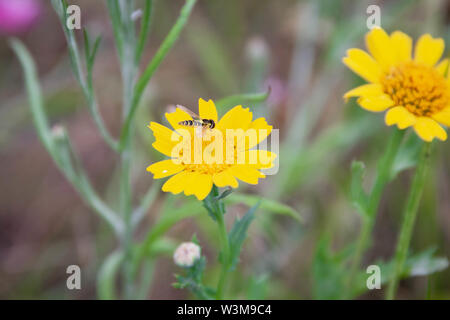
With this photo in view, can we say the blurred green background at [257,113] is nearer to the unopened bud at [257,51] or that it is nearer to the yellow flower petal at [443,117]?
the unopened bud at [257,51]

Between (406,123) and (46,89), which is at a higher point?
(46,89)

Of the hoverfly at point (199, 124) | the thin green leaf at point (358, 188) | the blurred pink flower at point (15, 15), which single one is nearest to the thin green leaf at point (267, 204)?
the thin green leaf at point (358, 188)

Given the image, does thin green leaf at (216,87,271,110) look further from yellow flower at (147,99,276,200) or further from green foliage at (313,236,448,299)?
green foliage at (313,236,448,299)

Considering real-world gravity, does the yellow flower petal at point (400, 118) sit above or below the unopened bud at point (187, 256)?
above

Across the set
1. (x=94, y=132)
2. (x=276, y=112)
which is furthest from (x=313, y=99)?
(x=94, y=132)

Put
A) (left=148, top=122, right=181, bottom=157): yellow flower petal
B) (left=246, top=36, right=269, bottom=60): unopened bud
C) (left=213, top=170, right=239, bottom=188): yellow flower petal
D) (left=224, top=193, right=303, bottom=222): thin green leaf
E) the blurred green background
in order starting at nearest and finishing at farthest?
(left=213, top=170, right=239, bottom=188): yellow flower petal → (left=148, top=122, right=181, bottom=157): yellow flower petal → (left=224, top=193, right=303, bottom=222): thin green leaf → (left=246, top=36, right=269, bottom=60): unopened bud → the blurred green background

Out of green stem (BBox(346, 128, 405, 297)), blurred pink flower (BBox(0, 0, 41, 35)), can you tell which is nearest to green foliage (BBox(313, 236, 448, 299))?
green stem (BBox(346, 128, 405, 297))

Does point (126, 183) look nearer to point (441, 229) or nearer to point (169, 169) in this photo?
point (169, 169)
